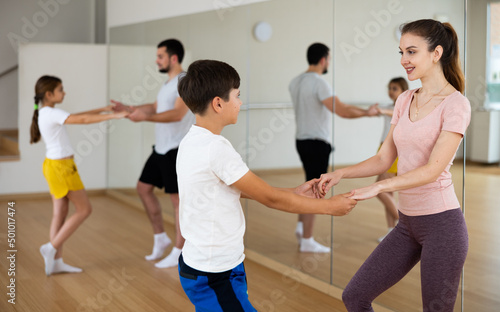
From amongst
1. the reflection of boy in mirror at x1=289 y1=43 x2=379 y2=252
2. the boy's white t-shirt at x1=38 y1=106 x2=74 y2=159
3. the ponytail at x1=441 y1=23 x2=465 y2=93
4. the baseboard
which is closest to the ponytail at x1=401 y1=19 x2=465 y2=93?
the ponytail at x1=441 y1=23 x2=465 y2=93

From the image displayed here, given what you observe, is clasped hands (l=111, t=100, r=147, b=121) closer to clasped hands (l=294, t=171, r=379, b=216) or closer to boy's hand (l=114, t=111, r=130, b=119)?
boy's hand (l=114, t=111, r=130, b=119)

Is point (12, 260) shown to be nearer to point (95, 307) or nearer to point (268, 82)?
point (95, 307)

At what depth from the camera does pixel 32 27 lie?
8.95 meters

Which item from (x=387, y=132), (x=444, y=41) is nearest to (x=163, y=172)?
(x=387, y=132)

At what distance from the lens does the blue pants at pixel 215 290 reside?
200 centimetres

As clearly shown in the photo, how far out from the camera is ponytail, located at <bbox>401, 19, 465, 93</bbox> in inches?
87.4

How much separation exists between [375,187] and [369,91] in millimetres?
1409

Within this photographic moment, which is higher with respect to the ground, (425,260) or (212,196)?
(212,196)

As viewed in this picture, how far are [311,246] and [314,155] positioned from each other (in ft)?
2.00

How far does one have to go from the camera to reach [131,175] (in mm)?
6918

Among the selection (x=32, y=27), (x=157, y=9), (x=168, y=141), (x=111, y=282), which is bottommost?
(x=111, y=282)

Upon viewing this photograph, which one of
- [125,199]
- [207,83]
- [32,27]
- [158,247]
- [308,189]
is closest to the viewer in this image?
[207,83]

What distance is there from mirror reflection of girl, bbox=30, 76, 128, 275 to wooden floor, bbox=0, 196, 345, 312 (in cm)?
17

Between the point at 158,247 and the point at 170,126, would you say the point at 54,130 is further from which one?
the point at 158,247
